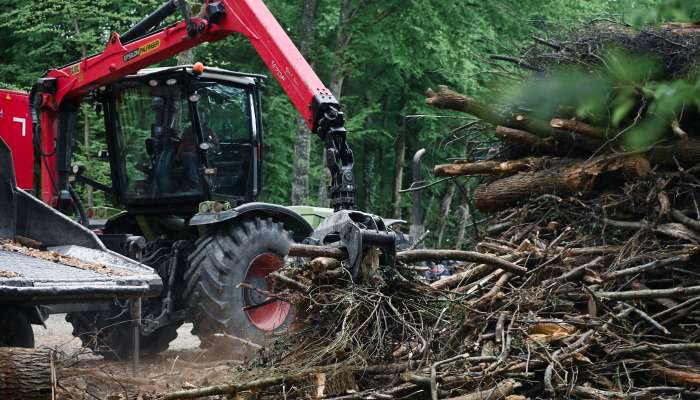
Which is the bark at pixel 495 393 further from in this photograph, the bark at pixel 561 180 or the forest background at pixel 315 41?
the forest background at pixel 315 41

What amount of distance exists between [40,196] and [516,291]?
5.54m

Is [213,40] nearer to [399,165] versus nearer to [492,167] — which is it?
[492,167]

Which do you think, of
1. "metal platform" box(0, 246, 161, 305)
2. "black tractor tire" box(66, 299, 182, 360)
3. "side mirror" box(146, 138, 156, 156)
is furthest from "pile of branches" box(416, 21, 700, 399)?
"side mirror" box(146, 138, 156, 156)

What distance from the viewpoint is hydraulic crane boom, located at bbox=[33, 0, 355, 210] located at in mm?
6762

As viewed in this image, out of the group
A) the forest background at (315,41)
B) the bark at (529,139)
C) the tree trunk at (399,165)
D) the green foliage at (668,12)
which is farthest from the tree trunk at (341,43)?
the green foliage at (668,12)

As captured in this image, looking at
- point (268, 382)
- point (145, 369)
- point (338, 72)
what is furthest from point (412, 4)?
point (268, 382)

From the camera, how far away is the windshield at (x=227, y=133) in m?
9.09

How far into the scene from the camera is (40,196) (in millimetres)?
9203

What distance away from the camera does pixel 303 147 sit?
1722cm

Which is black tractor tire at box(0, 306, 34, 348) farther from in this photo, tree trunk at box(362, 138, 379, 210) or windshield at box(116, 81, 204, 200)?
tree trunk at box(362, 138, 379, 210)

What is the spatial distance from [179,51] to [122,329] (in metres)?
2.54

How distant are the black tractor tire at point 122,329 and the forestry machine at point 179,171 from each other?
0.01m

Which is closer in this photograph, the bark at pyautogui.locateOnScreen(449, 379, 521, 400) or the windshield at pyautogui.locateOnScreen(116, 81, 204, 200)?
the bark at pyautogui.locateOnScreen(449, 379, 521, 400)

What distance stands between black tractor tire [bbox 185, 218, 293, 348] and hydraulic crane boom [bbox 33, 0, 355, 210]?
1644 mm
